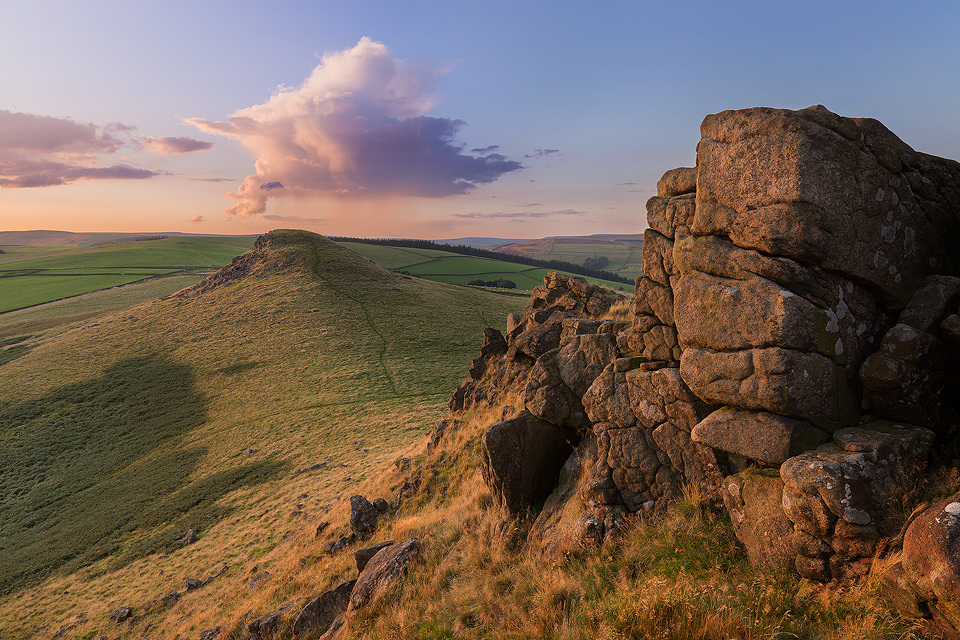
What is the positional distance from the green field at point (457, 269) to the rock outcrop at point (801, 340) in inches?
5545

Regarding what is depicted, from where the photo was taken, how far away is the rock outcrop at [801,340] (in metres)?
7.23

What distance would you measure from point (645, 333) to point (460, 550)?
7700 millimetres

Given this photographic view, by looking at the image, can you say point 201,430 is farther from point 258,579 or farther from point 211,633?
point 211,633

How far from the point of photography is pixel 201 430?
141ft

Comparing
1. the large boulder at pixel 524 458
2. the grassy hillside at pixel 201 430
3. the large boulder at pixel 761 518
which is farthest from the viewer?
the grassy hillside at pixel 201 430

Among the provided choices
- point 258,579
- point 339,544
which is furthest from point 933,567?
point 258,579

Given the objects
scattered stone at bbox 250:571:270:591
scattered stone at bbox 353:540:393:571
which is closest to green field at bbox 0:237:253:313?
scattered stone at bbox 250:571:270:591

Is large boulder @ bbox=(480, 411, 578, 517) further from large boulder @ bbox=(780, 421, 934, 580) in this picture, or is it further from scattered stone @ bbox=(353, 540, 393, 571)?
large boulder @ bbox=(780, 421, 934, 580)

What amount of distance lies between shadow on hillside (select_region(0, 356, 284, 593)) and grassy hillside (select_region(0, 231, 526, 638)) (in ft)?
0.53

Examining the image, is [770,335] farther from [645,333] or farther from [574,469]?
[574,469]

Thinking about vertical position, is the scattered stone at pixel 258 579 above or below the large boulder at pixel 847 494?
below

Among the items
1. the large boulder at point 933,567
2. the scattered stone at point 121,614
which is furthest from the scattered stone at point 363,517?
the large boulder at point 933,567

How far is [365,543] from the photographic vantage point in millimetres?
17625

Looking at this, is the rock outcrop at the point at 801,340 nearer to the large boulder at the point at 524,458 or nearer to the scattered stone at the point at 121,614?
the large boulder at the point at 524,458
